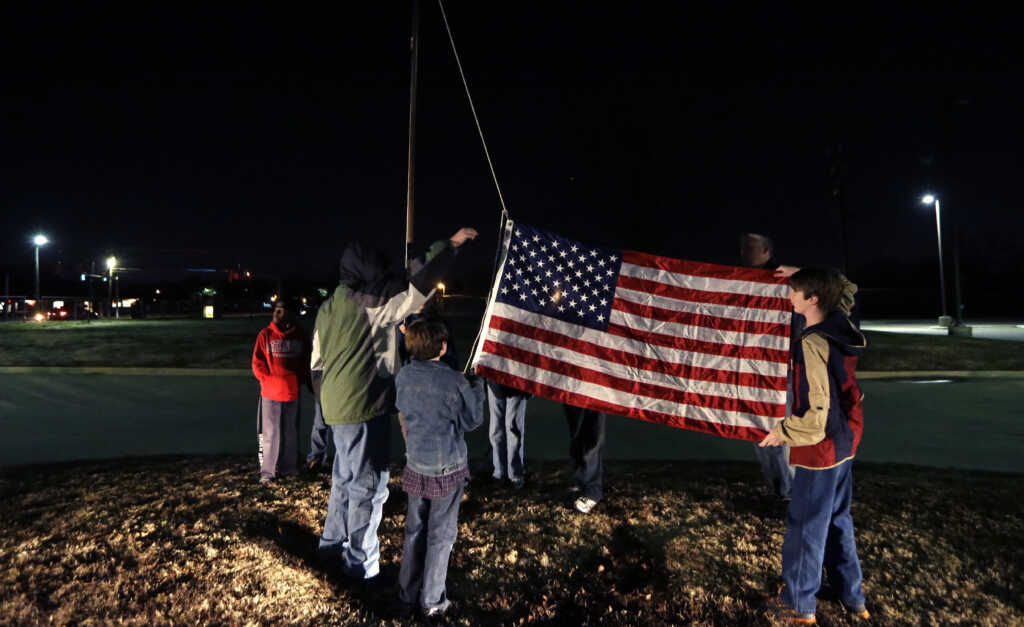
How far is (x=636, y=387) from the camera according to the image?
377 centimetres

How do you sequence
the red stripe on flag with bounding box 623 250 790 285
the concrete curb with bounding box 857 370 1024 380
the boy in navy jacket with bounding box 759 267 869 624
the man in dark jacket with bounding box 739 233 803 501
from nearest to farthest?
the boy in navy jacket with bounding box 759 267 869 624, the red stripe on flag with bounding box 623 250 790 285, the man in dark jacket with bounding box 739 233 803 501, the concrete curb with bounding box 857 370 1024 380

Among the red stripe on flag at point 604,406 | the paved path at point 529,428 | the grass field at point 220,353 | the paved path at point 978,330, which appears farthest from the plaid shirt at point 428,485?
the paved path at point 978,330

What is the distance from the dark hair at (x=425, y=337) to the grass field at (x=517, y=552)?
1337mm

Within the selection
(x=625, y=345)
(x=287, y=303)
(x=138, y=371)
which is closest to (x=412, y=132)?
(x=287, y=303)

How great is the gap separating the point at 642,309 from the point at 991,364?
528 inches

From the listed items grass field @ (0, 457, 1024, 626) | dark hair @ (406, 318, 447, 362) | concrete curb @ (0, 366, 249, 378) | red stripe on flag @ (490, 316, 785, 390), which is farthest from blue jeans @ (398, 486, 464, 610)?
concrete curb @ (0, 366, 249, 378)

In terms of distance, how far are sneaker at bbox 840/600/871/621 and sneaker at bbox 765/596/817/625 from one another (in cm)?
23

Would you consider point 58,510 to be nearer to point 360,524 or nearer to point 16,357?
point 360,524

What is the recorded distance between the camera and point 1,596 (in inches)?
112

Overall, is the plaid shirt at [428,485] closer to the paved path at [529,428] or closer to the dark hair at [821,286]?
the dark hair at [821,286]

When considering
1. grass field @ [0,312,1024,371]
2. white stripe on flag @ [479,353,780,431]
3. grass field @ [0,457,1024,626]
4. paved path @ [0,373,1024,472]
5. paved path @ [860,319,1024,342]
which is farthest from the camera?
paved path @ [860,319,1024,342]

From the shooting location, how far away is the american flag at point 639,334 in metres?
3.64

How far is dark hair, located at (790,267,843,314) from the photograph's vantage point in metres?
2.68

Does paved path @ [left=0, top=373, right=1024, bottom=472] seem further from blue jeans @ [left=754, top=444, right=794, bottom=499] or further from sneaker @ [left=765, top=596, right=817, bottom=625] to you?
sneaker @ [left=765, top=596, right=817, bottom=625]
